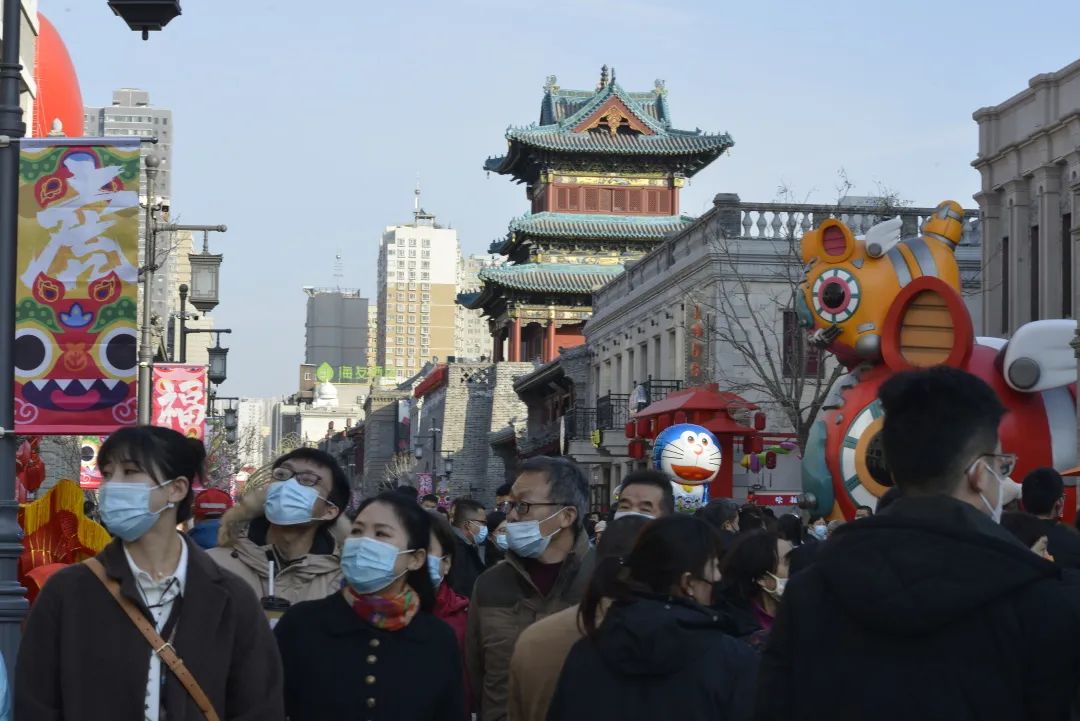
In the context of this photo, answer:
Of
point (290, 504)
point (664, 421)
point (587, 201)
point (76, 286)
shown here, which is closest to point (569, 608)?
point (290, 504)

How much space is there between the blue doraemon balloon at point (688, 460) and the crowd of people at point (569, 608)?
14327mm

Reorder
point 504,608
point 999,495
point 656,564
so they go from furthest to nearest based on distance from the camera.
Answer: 1. point 504,608
2. point 656,564
3. point 999,495

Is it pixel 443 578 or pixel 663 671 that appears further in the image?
pixel 443 578

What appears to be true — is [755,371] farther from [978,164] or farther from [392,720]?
[392,720]

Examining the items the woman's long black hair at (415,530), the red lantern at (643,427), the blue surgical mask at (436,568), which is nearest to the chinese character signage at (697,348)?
the red lantern at (643,427)

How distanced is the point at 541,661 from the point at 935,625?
212 centimetres

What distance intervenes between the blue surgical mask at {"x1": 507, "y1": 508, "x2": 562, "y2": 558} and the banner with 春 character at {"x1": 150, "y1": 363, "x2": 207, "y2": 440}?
18.0 m

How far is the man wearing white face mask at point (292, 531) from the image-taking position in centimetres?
750

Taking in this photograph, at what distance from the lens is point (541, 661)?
6039 millimetres

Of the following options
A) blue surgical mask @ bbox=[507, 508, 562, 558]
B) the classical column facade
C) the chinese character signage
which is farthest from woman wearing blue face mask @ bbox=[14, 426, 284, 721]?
the chinese character signage

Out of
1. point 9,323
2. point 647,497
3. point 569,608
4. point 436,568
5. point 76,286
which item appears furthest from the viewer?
point 76,286

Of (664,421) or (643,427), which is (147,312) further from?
(643,427)

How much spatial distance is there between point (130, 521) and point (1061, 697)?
2893 mm

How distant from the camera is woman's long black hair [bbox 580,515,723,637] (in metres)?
5.48
